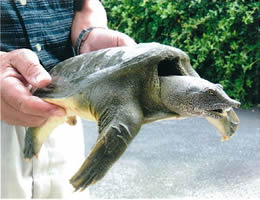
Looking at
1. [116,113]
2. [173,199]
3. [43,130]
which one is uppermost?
[116,113]

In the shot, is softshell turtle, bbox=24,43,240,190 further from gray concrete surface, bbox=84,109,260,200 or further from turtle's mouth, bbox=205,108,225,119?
gray concrete surface, bbox=84,109,260,200

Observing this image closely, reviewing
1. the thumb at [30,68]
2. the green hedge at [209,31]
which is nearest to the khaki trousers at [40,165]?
the thumb at [30,68]

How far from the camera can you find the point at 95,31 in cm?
74

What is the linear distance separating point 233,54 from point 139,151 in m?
0.59

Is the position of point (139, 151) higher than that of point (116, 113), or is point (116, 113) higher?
point (116, 113)

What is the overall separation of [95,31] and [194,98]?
37 cm

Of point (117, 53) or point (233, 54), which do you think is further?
point (233, 54)

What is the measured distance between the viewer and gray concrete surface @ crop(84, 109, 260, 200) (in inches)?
31.3

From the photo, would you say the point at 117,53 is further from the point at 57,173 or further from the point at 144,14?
the point at 144,14

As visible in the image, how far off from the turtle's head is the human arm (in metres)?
0.22

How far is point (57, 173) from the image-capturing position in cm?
78

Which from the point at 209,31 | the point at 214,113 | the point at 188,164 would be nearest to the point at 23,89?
the point at 214,113

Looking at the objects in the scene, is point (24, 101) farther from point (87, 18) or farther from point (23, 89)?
point (87, 18)

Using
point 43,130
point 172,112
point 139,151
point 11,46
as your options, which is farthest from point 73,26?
point 139,151
